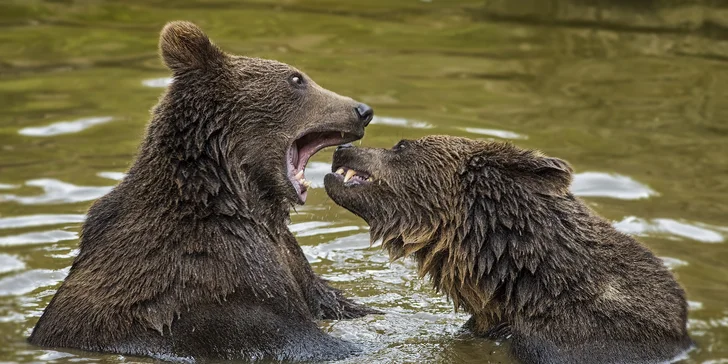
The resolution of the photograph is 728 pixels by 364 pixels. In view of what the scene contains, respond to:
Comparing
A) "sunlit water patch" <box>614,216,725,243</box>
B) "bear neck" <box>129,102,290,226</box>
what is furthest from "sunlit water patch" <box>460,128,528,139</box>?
"bear neck" <box>129,102,290,226</box>

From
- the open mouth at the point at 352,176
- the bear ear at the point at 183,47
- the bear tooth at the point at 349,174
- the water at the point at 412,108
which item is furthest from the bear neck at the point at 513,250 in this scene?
the bear ear at the point at 183,47

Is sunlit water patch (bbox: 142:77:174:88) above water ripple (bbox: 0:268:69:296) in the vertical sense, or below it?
above

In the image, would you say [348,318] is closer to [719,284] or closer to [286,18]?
[719,284]

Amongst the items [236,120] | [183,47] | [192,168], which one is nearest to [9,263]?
[192,168]

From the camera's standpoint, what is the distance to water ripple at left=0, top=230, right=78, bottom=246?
37.8 ft

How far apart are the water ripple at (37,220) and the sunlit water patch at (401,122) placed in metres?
4.24

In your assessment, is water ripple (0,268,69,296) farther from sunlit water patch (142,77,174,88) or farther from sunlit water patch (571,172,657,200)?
sunlit water patch (142,77,174,88)

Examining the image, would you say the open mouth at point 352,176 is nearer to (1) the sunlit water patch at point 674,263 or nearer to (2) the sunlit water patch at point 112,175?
(1) the sunlit water patch at point 674,263

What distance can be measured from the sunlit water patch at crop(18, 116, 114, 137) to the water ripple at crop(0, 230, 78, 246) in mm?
3033

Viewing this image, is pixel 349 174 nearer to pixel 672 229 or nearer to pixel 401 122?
pixel 672 229

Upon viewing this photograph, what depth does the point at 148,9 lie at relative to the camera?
67.0 feet

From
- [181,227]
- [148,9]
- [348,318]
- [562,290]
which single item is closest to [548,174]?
[562,290]

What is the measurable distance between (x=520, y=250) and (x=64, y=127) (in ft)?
24.8

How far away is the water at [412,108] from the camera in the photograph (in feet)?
35.3
